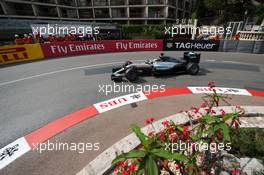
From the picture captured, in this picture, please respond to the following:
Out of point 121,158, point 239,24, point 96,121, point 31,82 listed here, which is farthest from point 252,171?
point 239,24

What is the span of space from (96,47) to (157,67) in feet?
29.9

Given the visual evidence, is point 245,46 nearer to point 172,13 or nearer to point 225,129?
point 225,129

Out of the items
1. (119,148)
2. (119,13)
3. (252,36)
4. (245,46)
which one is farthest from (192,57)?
(119,13)

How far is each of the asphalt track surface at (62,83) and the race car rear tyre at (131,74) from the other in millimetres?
456

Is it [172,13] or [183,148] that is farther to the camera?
[172,13]

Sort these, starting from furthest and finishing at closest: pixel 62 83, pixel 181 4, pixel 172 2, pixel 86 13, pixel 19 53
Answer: pixel 181 4
pixel 86 13
pixel 172 2
pixel 19 53
pixel 62 83

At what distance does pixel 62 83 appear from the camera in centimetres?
832

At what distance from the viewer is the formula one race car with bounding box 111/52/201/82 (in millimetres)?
8008

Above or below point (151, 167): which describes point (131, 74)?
below

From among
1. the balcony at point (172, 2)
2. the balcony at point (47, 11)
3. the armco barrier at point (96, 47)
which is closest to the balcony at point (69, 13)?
the balcony at point (47, 11)

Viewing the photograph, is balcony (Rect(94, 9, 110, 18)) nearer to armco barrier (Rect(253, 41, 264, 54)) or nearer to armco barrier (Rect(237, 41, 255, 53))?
armco barrier (Rect(237, 41, 255, 53))

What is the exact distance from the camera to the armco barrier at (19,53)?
39.5ft

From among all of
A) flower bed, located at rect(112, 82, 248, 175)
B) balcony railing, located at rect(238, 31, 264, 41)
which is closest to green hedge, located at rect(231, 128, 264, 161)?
flower bed, located at rect(112, 82, 248, 175)

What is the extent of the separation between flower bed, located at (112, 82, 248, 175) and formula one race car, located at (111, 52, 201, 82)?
5.33 metres
